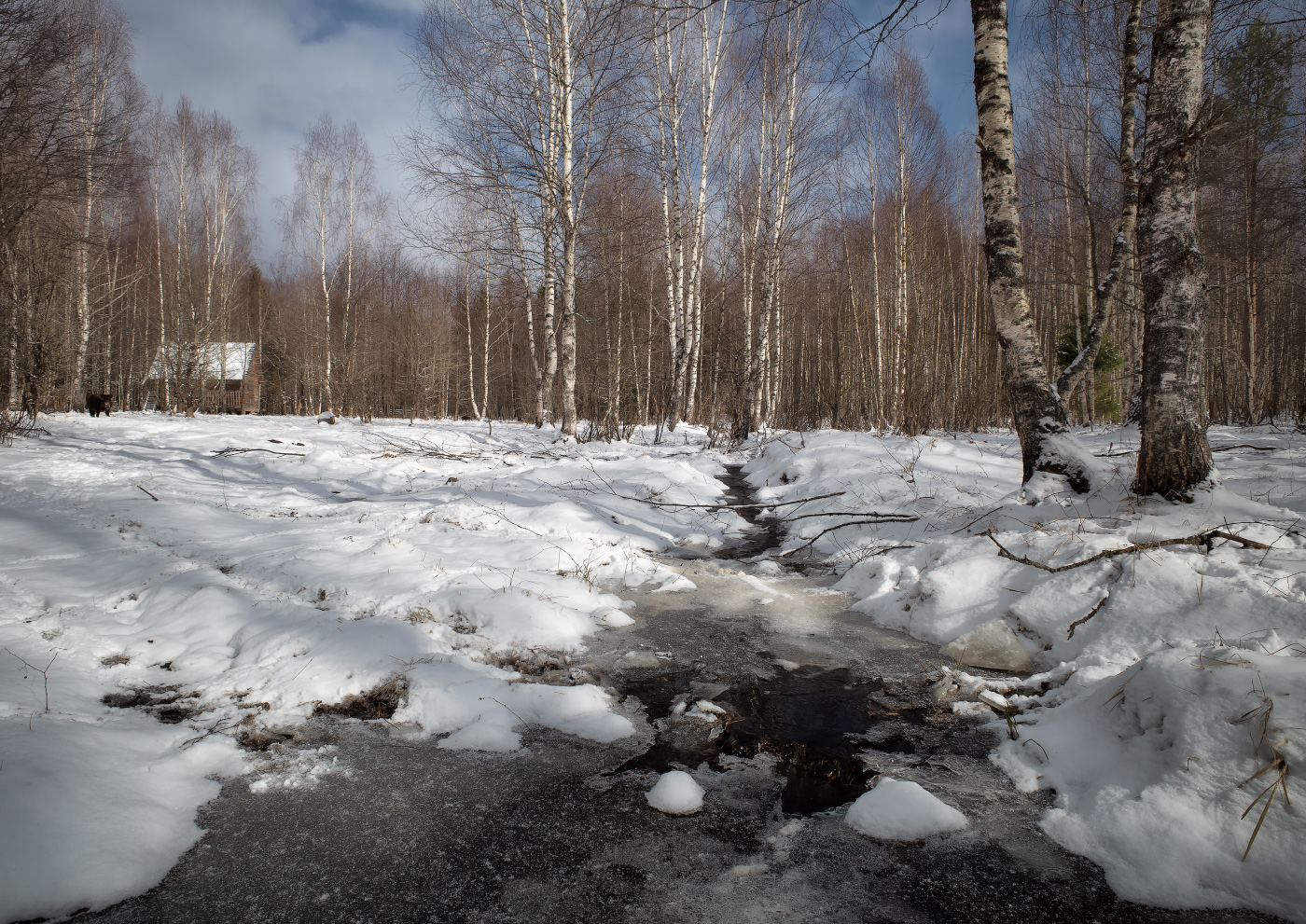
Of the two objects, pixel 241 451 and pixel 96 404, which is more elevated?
pixel 96 404

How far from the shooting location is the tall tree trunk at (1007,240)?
3.81 metres

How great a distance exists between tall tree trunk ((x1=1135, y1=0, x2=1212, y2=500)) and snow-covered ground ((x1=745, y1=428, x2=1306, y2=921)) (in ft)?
0.84

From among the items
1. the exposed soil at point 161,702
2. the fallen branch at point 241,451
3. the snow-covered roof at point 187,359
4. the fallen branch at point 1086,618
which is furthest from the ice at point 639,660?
the snow-covered roof at point 187,359

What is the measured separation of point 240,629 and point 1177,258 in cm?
497

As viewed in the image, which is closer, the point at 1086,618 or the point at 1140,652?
the point at 1140,652

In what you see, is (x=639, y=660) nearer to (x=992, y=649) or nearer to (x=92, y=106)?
(x=992, y=649)

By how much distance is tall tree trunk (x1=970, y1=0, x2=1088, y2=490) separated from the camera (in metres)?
3.81

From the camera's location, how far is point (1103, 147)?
43.7ft

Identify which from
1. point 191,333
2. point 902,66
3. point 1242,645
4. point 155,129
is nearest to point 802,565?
point 1242,645

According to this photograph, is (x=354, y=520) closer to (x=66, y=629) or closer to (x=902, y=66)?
(x=66, y=629)

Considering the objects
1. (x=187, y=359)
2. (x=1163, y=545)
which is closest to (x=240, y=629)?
(x=1163, y=545)

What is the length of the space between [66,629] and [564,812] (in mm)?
2362

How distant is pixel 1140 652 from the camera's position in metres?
2.15

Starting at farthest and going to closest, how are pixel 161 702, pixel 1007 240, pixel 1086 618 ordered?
1. pixel 1007 240
2. pixel 1086 618
3. pixel 161 702
